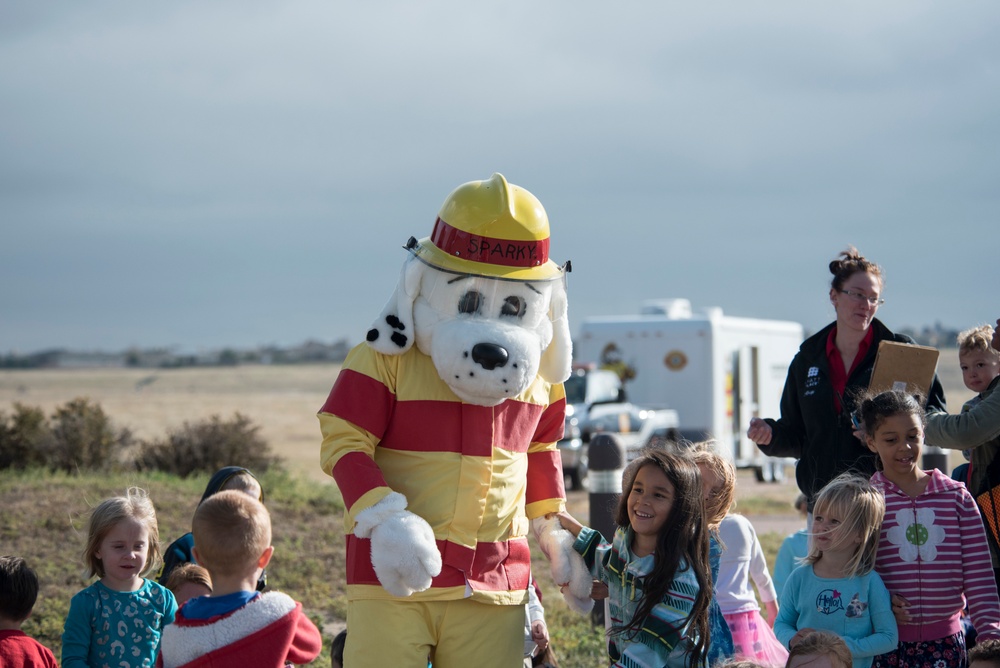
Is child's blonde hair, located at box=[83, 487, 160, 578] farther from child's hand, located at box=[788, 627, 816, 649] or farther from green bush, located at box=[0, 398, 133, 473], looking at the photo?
green bush, located at box=[0, 398, 133, 473]

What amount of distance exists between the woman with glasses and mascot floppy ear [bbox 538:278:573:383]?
3.54ft

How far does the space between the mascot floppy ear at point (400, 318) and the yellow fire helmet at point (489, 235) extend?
64 millimetres

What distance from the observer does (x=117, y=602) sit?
13.0ft

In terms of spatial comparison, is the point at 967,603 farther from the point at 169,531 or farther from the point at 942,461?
the point at 169,531

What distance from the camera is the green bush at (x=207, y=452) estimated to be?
1112 centimetres

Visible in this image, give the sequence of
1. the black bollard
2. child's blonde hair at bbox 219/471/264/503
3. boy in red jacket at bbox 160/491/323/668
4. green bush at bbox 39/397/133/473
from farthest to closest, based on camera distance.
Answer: green bush at bbox 39/397/133/473
the black bollard
child's blonde hair at bbox 219/471/264/503
boy in red jacket at bbox 160/491/323/668

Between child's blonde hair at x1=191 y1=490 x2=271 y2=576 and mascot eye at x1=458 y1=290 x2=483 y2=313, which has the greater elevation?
mascot eye at x1=458 y1=290 x2=483 y2=313

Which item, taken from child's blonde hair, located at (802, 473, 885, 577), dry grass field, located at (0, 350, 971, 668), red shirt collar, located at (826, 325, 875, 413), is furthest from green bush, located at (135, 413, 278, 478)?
child's blonde hair, located at (802, 473, 885, 577)

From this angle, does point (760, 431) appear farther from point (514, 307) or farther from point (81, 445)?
point (81, 445)

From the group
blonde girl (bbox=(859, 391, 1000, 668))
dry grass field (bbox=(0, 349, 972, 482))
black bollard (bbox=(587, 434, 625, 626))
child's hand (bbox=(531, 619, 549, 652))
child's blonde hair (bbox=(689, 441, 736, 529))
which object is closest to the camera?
blonde girl (bbox=(859, 391, 1000, 668))

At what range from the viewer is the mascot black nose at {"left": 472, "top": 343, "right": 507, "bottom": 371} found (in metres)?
3.61

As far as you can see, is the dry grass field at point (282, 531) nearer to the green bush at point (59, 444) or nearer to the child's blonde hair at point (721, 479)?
the green bush at point (59, 444)

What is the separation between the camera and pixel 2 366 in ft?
278

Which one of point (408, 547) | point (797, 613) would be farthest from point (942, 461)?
point (408, 547)
